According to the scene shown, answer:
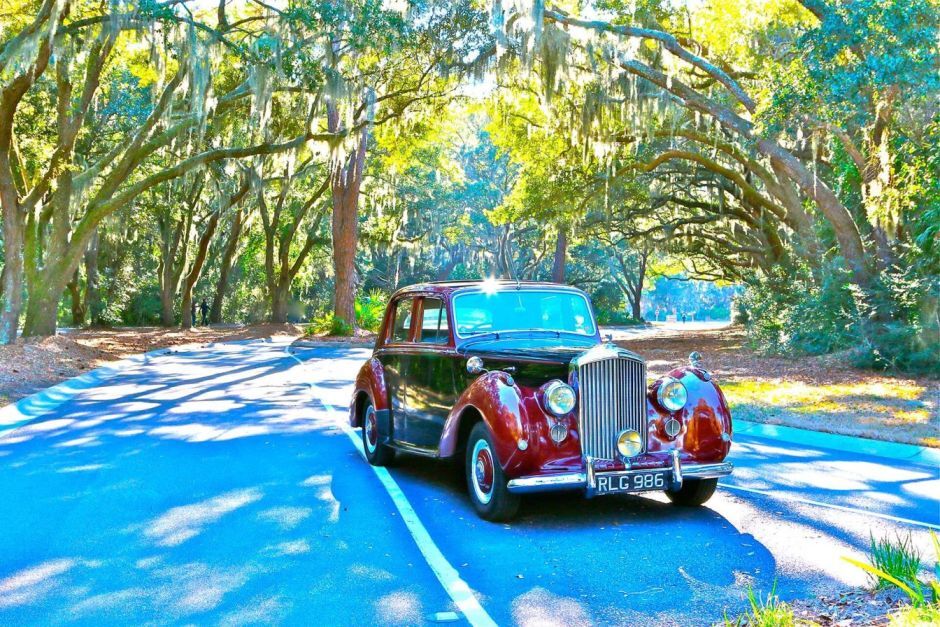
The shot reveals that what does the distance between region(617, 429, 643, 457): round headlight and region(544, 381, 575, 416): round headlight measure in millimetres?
429

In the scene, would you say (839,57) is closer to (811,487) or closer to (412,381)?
(811,487)

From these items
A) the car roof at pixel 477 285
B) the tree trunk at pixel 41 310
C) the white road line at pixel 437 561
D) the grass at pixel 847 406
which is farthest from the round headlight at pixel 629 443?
the tree trunk at pixel 41 310

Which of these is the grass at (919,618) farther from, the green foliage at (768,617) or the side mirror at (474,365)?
the side mirror at (474,365)

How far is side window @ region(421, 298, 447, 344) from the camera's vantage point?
7652mm

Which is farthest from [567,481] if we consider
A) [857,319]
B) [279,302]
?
[279,302]

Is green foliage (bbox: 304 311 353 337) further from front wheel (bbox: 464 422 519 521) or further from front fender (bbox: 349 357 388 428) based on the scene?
front wheel (bbox: 464 422 519 521)

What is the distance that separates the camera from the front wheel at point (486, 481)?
Answer: 6082 mm

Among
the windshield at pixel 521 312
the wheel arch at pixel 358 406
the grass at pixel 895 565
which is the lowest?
the grass at pixel 895 565

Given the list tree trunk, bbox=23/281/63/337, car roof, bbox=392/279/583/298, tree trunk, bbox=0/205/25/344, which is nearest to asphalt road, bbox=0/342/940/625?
Answer: car roof, bbox=392/279/583/298

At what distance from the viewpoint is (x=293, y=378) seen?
17.1 metres

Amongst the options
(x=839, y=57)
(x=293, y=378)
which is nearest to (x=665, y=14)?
(x=839, y=57)

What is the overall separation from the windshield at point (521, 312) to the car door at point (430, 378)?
0.20 meters

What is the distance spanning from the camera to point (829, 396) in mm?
13398

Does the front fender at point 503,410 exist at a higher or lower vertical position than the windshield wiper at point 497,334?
lower
